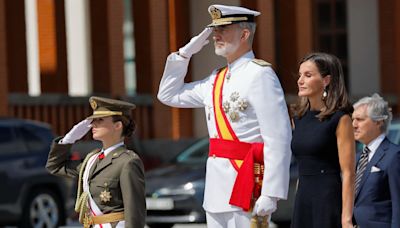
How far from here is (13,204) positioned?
16.0 metres

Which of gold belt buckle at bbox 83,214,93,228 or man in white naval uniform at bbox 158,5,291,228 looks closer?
man in white naval uniform at bbox 158,5,291,228

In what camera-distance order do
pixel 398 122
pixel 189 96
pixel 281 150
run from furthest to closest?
1. pixel 398 122
2. pixel 189 96
3. pixel 281 150

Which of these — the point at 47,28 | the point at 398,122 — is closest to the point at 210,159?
the point at 398,122

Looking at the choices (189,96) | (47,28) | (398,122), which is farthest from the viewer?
(47,28)

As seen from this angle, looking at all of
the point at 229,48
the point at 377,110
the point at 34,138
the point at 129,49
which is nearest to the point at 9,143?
the point at 34,138

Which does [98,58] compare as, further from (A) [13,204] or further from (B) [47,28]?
(A) [13,204]

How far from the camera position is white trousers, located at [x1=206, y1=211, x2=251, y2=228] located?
22.7ft

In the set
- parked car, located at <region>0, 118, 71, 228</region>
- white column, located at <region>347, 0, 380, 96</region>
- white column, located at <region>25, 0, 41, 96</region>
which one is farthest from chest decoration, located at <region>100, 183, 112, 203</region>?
white column, located at <region>347, 0, 380, 96</region>

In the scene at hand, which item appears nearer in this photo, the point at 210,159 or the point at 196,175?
the point at 210,159

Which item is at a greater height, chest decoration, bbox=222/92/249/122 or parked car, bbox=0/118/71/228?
chest decoration, bbox=222/92/249/122

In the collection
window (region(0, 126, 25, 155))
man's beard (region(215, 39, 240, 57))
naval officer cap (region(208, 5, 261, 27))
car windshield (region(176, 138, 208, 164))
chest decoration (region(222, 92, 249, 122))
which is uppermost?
naval officer cap (region(208, 5, 261, 27))

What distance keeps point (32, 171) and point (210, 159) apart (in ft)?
31.6

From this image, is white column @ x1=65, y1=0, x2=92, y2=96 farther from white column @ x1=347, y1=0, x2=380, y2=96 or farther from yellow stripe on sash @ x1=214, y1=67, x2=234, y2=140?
yellow stripe on sash @ x1=214, y1=67, x2=234, y2=140

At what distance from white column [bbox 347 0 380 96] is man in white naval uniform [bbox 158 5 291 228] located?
2271 centimetres
